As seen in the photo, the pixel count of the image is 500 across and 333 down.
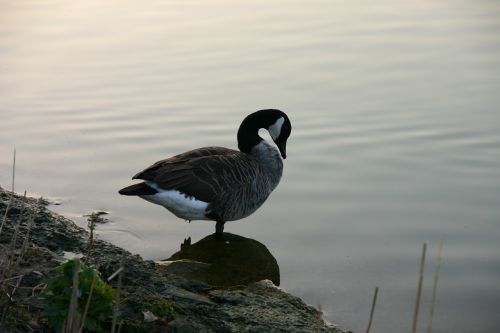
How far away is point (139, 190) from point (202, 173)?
646mm

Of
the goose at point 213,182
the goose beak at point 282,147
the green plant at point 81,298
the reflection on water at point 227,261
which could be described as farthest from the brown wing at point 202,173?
the green plant at point 81,298

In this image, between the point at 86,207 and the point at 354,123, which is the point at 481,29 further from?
the point at 86,207

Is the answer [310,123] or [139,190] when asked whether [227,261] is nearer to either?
[139,190]

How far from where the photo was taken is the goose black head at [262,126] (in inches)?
306

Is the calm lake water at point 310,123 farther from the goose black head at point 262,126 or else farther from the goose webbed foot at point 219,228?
the goose black head at point 262,126

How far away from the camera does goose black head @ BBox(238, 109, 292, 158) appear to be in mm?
7766

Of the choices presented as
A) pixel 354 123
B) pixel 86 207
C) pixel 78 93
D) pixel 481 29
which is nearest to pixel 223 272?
pixel 86 207

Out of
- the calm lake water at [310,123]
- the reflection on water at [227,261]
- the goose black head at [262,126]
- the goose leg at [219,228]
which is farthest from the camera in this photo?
the goose black head at [262,126]

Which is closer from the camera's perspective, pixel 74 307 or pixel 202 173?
pixel 74 307

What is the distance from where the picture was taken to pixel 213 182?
6.96 metres

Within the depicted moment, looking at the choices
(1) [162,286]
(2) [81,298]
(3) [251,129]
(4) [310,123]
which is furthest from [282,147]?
(2) [81,298]

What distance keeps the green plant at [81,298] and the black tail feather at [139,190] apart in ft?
9.24

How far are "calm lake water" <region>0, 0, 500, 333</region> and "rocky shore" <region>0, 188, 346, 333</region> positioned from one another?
0.30 metres

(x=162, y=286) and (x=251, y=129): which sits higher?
(x=251, y=129)
